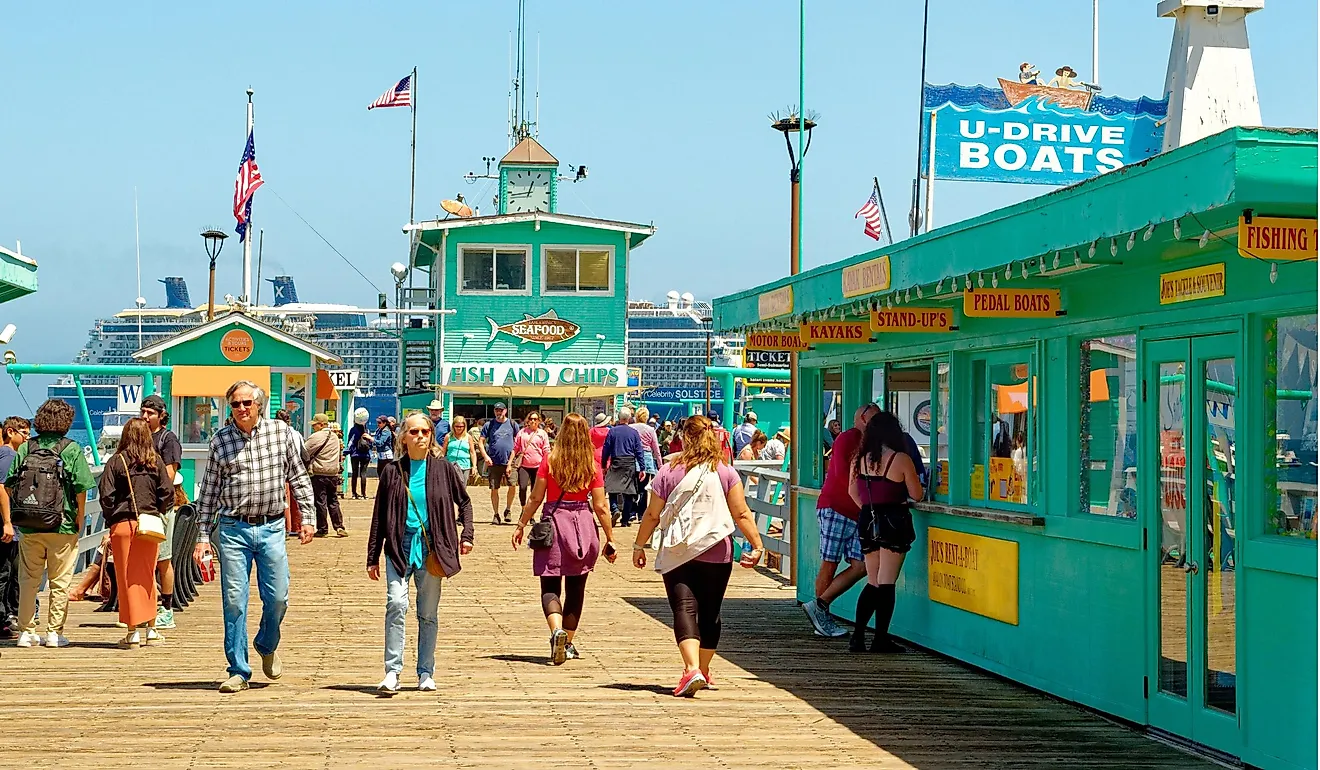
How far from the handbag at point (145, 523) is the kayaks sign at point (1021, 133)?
586 cm

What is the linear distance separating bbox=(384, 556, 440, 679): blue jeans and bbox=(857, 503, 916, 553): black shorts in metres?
3.22

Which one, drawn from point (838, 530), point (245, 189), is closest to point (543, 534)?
point (838, 530)

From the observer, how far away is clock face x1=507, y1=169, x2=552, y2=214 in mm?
45656

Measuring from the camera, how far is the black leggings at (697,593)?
9.40 metres

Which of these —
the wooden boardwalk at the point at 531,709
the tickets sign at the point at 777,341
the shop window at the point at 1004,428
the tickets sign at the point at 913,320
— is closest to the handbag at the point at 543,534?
the wooden boardwalk at the point at 531,709

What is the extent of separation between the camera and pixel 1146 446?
330 inches

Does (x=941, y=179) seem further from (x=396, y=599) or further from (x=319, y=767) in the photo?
(x=319, y=767)

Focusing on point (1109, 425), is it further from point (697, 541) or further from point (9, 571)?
point (9, 571)

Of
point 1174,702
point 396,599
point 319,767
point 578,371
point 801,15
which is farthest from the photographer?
point 578,371

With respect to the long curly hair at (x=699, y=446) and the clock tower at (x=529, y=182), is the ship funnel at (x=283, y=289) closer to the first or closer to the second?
the clock tower at (x=529, y=182)

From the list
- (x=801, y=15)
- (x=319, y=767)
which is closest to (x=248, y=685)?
(x=319, y=767)

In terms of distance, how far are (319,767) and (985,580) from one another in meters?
4.65

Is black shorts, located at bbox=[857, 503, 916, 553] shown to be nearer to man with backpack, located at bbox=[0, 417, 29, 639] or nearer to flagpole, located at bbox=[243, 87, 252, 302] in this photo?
man with backpack, located at bbox=[0, 417, 29, 639]

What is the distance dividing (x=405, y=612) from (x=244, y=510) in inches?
40.6
